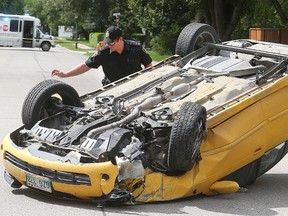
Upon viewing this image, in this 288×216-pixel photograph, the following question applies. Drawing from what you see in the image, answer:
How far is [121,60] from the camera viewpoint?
336 inches

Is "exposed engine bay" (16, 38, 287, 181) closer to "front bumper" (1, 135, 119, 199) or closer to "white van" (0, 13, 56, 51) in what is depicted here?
"front bumper" (1, 135, 119, 199)

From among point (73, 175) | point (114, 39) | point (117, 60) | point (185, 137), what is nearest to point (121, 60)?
point (117, 60)

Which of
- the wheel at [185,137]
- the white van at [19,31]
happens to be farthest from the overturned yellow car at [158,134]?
the white van at [19,31]

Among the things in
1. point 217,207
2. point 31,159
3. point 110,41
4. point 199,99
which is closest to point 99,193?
point 31,159

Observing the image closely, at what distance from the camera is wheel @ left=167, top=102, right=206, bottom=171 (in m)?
6.28

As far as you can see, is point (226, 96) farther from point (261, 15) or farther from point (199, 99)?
point (261, 15)

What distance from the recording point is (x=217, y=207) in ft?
21.6

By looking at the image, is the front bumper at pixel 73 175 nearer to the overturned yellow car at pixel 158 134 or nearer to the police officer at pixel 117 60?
the overturned yellow car at pixel 158 134

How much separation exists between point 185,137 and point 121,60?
2.50 meters

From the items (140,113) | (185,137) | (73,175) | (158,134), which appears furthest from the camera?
(140,113)

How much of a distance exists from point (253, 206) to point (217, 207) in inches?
15.0

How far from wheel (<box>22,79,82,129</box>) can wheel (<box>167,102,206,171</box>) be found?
156 cm

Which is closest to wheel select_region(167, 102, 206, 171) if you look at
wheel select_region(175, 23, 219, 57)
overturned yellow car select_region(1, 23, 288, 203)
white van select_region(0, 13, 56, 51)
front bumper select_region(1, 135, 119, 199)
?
overturned yellow car select_region(1, 23, 288, 203)

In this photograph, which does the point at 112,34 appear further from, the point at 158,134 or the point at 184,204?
the point at 184,204
